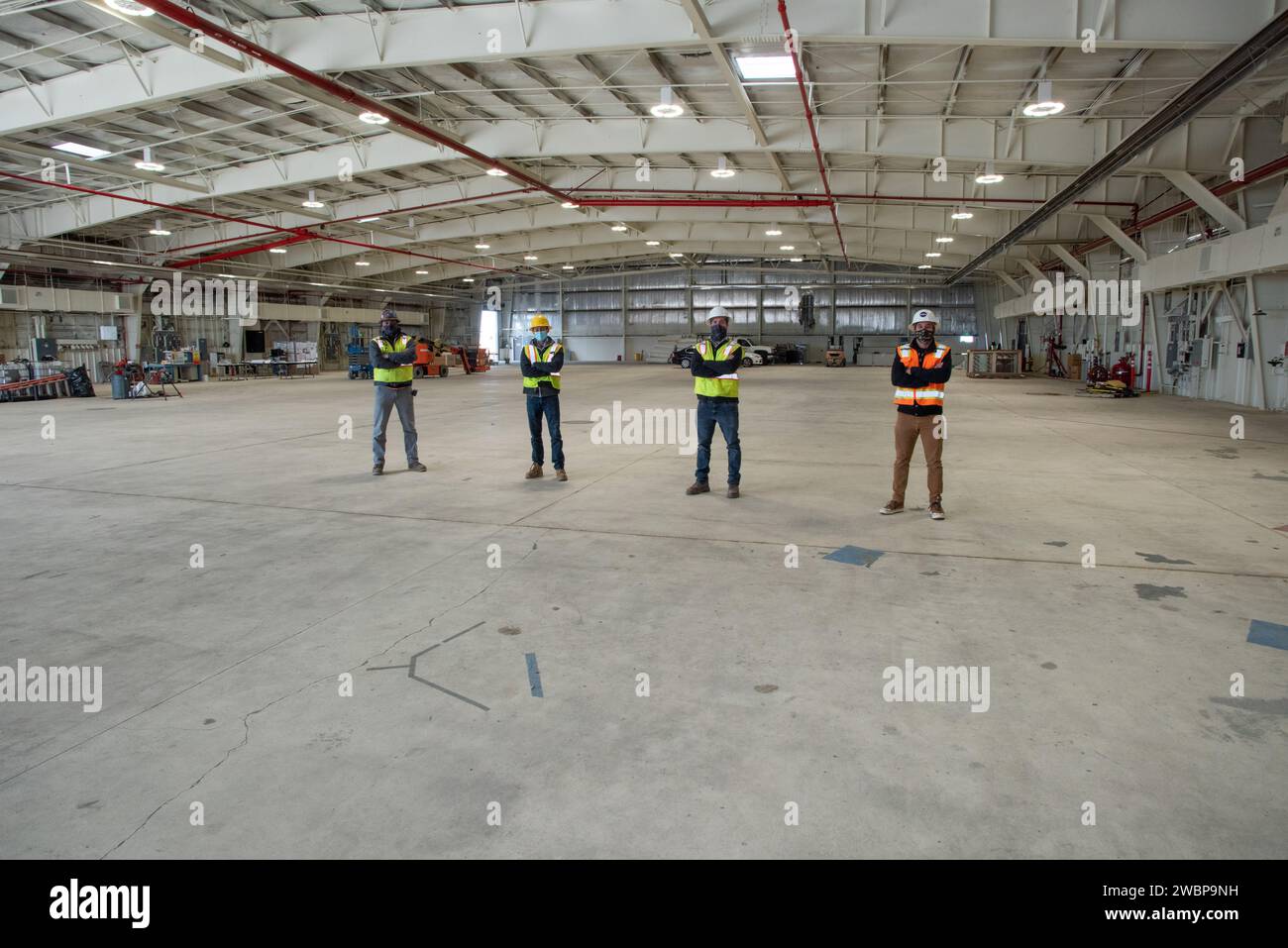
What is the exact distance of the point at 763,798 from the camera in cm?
260

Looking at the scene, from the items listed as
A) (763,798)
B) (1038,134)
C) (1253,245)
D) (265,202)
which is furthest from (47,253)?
(1253,245)

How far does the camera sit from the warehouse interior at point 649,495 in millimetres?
2689

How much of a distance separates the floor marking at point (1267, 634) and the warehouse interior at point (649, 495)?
0.07ft

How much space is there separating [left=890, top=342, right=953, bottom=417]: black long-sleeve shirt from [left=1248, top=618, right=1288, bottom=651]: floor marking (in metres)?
2.91

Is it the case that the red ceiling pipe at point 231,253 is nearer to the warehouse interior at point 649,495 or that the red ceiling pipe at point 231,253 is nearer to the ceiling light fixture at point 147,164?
the warehouse interior at point 649,495

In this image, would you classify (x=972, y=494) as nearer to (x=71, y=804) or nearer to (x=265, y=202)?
(x=71, y=804)

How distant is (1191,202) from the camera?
57.4ft

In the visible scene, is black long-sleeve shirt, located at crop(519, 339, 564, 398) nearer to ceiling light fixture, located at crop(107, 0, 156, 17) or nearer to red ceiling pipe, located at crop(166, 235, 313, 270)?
ceiling light fixture, located at crop(107, 0, 156, 17)

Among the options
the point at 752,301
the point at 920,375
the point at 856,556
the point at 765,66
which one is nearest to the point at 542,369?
the point at 920,375

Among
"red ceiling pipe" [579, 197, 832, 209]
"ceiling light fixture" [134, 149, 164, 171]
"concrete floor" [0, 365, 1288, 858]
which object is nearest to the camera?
"concrete floor" [0, 365, 1288, 858]

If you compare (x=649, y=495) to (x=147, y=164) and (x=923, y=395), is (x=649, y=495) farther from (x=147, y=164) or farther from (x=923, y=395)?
(x=147, y=164)

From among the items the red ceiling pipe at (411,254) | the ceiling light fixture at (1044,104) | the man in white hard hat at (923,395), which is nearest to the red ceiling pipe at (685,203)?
the red ceiling pipe at (411,254)

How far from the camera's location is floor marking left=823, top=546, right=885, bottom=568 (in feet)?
17.9

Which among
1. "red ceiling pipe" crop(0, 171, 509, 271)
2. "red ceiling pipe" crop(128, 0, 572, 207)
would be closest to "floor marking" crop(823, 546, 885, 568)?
"red ceiling pipe" crop(128, 0, 572, 207)
